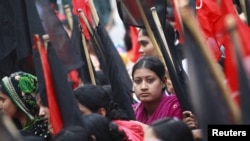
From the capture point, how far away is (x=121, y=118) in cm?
745

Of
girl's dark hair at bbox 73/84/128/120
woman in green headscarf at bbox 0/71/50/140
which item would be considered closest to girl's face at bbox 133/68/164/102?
girl's dark hair at bbox 73/84/128/120

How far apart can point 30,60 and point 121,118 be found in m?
1.28

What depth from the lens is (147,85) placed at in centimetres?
771

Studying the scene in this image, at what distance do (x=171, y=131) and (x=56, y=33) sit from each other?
187 centimetres

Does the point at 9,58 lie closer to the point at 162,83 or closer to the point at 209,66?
the point at 162,83

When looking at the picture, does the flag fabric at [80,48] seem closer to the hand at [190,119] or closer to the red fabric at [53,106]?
the hand at [190,119]

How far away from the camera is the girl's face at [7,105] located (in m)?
7.57

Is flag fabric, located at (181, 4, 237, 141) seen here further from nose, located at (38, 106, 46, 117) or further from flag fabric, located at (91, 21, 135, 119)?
flag fabric, located at (91, 21, 135, 119)

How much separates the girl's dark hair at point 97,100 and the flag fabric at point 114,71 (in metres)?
0.28

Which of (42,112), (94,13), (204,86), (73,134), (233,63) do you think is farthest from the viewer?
(94,13)

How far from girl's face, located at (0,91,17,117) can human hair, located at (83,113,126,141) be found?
118cm

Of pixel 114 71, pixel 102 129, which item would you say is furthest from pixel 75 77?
pixel 102 129

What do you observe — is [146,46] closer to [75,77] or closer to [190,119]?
[75,77]

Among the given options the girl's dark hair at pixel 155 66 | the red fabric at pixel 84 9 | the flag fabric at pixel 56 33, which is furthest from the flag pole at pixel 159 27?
the red fabric at pixel 84 9
